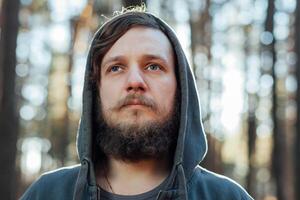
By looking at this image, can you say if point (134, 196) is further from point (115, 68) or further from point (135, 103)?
point (115, 68)

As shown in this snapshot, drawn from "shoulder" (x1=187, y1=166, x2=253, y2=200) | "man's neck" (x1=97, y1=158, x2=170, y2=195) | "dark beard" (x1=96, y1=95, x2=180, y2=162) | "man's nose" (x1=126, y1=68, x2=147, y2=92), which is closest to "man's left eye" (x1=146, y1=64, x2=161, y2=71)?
"man's nose" (x1=126, y1=68, x2=147, y2=92)

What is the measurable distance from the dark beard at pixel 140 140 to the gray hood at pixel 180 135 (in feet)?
0.22

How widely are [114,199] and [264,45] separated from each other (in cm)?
1998

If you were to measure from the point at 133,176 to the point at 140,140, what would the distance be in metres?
0.21

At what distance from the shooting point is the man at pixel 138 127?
332cm

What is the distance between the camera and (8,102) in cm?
1172

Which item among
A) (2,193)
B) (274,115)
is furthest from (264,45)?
(2,193)

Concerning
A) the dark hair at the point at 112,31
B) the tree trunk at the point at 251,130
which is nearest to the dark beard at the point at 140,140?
the dark hair at the point at 112,31

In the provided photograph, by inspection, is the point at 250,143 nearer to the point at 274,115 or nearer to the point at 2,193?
the point at 274,115

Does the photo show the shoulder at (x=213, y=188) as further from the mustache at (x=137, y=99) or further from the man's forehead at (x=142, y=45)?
the man's forehead at (x=142, y=45)

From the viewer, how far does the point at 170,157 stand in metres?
3.55

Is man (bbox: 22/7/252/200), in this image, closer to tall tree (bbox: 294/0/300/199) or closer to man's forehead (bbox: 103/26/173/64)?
man's forehead (bbox: 103/26/173/64)

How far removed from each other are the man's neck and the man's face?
245 millimetres

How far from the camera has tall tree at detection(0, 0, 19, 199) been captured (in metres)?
11.2
